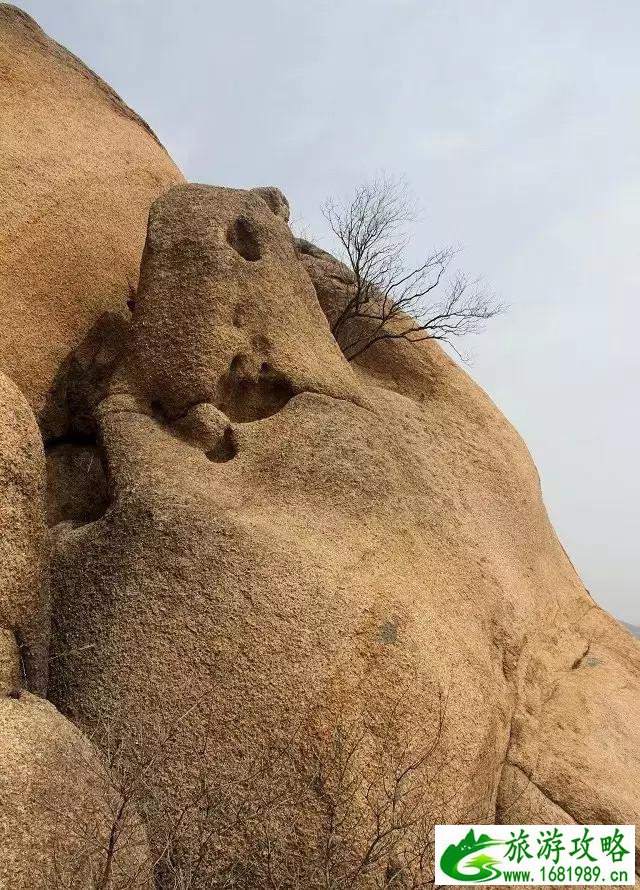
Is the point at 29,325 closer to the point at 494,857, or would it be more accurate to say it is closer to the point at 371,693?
the point at 371,693

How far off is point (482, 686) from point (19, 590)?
12.9 feet

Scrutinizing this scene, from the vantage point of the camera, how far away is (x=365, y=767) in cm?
578

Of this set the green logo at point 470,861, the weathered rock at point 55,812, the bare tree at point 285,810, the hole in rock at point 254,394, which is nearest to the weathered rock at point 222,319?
the hole in rock at point 254,394

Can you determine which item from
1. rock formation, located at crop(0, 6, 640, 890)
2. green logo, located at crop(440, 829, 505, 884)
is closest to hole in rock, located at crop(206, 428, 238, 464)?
rock formation, located at crop(0, 6, 640, 890)

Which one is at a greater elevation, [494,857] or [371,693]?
[371,693]

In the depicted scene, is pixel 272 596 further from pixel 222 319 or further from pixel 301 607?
pixel 222 319

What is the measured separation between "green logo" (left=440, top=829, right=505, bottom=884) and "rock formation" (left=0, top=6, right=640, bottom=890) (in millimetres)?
210

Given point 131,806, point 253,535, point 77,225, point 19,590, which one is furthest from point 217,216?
point 131,806

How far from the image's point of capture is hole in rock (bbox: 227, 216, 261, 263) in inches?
355

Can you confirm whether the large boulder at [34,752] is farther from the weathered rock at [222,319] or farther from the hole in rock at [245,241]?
the hole in rock at [245,241]

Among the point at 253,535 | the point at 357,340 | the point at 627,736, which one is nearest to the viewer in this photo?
the point at 253,535

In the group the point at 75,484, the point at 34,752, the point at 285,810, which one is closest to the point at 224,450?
the point at 75,484

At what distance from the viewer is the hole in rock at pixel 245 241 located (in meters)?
9.02

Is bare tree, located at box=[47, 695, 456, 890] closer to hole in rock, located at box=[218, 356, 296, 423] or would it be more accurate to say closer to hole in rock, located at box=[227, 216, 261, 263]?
hole in rock, located at box=[218, 356, 296, 423]
